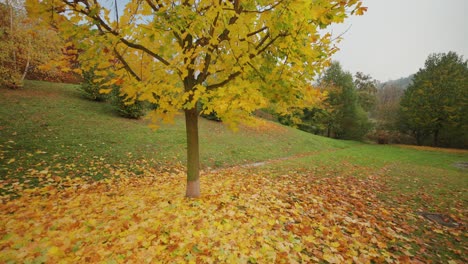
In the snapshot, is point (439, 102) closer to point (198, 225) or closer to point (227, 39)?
point (227, 39)

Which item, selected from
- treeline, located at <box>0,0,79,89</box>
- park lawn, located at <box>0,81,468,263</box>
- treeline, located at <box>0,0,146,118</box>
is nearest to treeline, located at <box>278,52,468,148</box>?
treeline, located at <box>0,0,146,118</box>

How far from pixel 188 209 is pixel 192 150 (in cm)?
129

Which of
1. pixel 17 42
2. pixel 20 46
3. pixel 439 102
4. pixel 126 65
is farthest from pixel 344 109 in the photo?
pixel 17 42

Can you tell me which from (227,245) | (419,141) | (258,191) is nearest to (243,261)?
(227,245)

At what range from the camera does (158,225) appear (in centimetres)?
372

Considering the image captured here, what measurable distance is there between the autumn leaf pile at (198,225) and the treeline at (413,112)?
78.6 feet

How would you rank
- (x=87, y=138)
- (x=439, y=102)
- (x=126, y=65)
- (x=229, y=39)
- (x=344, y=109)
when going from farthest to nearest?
(x=344, y=109) < (x=439, y=102) < (x=87, y=138) < (x=126, y=65) < (x=229, y=39)

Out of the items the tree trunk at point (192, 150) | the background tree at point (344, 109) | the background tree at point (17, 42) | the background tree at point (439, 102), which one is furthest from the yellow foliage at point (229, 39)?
the background tree at point (439, 102)

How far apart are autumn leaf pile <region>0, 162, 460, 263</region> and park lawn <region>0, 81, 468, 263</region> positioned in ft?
0.07

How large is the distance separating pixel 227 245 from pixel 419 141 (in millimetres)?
40534

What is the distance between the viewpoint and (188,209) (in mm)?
4398

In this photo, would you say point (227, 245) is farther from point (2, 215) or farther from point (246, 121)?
point (2, 215)

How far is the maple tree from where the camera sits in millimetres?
3152

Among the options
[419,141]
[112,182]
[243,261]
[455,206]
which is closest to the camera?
[243,261]
